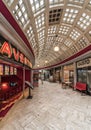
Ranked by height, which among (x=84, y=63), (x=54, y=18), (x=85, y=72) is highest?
(x=54, y=18)

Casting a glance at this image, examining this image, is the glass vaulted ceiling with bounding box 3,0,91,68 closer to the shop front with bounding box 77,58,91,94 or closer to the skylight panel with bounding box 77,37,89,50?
the skylight panel with bounding box 77,37,89,50

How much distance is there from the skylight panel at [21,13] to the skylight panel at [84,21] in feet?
23.1

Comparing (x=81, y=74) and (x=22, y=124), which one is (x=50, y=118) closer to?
(x=22, y=124)

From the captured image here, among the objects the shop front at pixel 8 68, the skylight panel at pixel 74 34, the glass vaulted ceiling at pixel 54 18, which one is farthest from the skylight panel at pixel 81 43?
the shop front at pixel 8 68

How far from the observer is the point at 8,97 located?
5250mm

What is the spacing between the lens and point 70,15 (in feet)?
41.8

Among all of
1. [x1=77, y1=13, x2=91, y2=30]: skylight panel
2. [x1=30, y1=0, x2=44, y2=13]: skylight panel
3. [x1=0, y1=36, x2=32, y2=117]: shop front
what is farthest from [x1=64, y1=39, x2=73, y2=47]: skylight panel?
[x1=0, y1=36, x2=32, y2=117]: shop front

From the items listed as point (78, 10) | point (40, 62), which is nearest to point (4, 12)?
point (78, 10)

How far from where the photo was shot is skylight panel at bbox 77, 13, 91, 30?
1255 cm

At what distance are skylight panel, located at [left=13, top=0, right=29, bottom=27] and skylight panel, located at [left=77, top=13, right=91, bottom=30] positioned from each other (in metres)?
7.05

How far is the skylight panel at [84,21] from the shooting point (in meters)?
12.6

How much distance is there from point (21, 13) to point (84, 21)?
30.0 feet

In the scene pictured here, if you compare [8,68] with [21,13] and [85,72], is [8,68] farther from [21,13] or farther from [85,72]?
[85,72]

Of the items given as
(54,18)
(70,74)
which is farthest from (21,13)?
(70,74)
